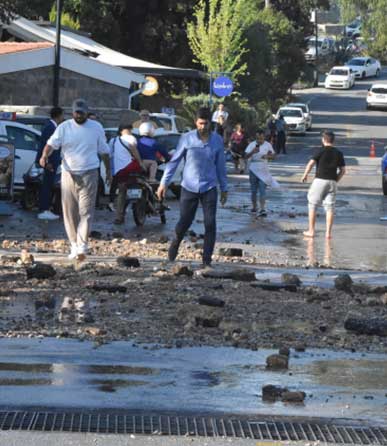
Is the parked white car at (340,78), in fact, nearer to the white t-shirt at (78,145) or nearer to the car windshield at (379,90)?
the car windshield at (379,90)

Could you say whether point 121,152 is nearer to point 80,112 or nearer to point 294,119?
point 80,112

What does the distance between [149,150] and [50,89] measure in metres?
16.4

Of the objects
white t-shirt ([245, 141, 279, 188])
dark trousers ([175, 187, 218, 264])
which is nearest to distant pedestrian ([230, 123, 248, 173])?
white t-shirt ([245, 141, 279, 188])

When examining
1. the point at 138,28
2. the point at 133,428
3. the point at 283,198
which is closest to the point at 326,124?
the point at 138,28

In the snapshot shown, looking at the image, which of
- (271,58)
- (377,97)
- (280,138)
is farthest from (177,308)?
(377,97)

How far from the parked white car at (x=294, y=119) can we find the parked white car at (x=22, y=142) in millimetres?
35858

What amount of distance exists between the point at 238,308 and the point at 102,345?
2142mm

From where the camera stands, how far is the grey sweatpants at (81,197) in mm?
14758

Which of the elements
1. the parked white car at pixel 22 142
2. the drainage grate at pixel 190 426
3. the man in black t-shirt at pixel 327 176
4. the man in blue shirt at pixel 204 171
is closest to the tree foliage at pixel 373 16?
the parked white car at pixel 22 142

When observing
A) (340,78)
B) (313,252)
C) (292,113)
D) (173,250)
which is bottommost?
(313,252)

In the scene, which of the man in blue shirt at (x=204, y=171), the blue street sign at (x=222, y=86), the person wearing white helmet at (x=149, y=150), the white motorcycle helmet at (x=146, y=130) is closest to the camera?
the man in blue shirt at (x=204, y=171)

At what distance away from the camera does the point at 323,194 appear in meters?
20.0

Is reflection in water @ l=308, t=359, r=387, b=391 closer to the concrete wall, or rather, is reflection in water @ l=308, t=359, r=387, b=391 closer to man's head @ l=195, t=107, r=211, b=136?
man's head @ l=195, t=107, r=211, b=136

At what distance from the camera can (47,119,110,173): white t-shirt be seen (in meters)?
14.7
